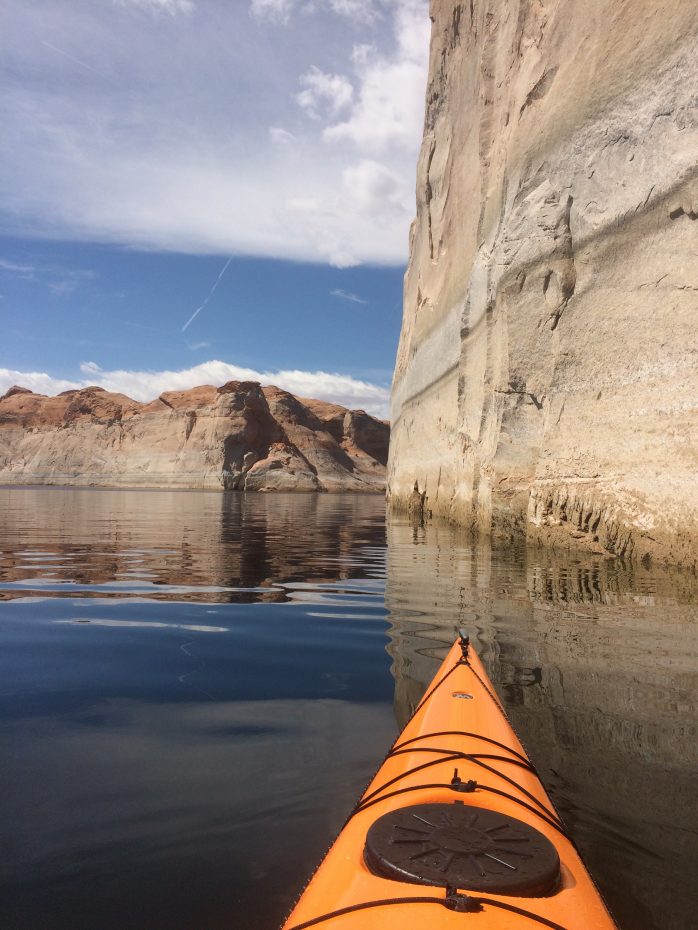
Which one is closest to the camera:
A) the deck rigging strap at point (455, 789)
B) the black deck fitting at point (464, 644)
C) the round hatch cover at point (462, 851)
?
the round hatch cover at point (462, 851)

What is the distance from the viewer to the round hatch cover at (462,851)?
1.49 m

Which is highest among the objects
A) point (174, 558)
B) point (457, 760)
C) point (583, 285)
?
point (583, 285)

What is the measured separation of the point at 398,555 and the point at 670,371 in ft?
15.5

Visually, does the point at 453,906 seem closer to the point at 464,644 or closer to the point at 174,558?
the point at 464,644

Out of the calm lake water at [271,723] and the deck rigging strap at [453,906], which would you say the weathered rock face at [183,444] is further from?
the deck rigging strap at [453,906]

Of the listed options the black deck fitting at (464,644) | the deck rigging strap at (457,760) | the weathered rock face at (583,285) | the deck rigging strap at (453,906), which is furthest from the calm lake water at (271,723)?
the weathered rock face at (583,285)

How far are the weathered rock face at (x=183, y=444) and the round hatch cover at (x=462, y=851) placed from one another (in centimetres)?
5807

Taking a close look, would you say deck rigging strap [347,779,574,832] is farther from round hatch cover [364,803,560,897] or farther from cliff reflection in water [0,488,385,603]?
cliff reflection in water [0,488,385,603]

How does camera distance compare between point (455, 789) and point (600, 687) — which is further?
point (600, 687)

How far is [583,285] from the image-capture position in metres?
9.48

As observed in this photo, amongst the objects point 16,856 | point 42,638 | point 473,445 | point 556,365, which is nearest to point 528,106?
point 556,365

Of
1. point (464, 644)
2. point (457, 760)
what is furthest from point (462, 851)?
point (464, 644)

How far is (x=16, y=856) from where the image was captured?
214 centimetres

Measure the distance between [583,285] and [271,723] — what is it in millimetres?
8283
